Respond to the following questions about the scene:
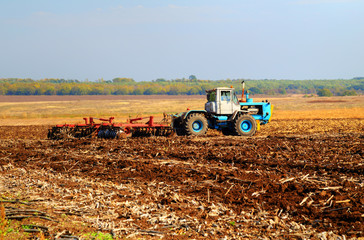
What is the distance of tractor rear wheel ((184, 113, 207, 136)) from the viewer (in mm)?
19625

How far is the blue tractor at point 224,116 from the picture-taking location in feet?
64.4

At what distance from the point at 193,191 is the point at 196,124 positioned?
1106 centimetres

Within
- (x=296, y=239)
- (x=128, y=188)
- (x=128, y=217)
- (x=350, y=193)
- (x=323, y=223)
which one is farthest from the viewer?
(x=128, y=188)

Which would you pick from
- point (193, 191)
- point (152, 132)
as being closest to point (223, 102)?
point (152, 132)

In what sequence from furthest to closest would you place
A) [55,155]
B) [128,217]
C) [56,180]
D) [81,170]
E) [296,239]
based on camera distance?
[55,155]
[81,170]
[56,180]
[128,217]
[296,239]

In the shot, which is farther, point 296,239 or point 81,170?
point 81,170

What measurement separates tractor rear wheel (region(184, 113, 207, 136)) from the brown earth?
4.20m

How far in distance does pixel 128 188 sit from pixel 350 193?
15.7 feet

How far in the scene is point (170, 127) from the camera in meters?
19.8

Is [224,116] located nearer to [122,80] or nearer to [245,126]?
[245,126]

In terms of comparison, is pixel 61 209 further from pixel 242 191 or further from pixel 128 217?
pixel 242 191

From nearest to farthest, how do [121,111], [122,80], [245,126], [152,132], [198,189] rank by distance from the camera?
[198,189]
[152,132]
[245,126]
[121,111]
[122,80]

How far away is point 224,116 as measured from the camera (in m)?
20.1

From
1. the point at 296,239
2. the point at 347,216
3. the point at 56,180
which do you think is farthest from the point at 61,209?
the point at 347,216
